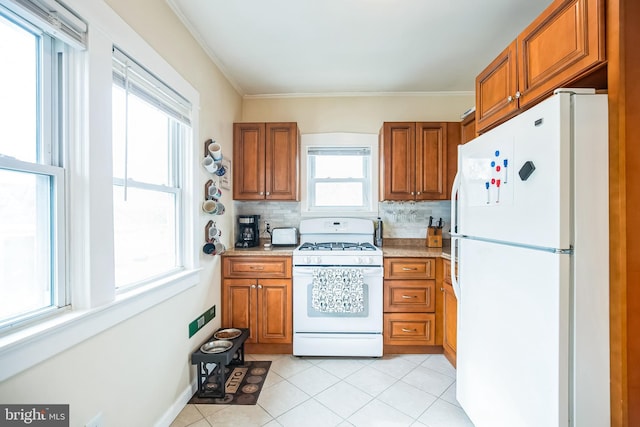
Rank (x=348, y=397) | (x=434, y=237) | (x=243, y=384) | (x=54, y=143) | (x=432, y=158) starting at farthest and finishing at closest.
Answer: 1. (x=434, y=237)
2. (x=432, y=158)
3. (x=243, y=384)
4. (x=348, y=397)
5. (x=54, y=143)

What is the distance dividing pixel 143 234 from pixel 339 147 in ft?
7.30

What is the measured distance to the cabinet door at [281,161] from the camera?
9.41ft

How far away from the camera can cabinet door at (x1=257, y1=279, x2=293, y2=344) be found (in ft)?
8.43

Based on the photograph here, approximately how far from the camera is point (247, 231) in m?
2.93

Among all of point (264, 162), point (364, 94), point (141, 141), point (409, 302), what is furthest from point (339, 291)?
point (364, 94)

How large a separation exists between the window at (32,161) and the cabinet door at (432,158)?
2.64 m

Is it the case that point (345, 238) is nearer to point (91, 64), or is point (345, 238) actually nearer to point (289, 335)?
point (289, 335)

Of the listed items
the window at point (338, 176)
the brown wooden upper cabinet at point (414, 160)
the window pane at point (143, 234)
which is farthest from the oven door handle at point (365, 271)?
the window pane at point (143, 234)

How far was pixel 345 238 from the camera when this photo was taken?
3107 millimetres

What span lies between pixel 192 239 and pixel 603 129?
230cm

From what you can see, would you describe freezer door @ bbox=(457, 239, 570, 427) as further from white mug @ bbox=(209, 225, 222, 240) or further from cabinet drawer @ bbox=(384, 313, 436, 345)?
white mug @ bbox=(209, 225, 222, 240)

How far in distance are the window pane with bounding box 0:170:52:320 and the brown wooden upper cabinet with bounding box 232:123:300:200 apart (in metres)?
1.84

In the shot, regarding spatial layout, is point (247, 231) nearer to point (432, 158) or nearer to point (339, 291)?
point (339, 291)

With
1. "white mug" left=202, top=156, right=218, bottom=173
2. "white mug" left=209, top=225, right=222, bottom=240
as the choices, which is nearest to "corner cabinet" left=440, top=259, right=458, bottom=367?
"white mug" left=209, top=225, right=222, bottom=240
